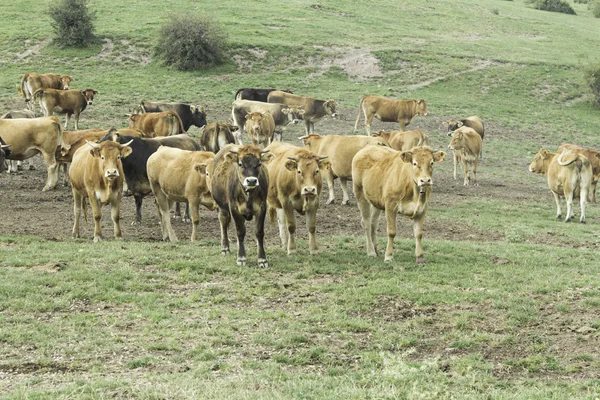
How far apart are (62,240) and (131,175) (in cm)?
253

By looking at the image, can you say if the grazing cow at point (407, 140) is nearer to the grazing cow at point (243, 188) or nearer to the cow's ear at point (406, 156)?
the cow's ear at point (406, 156)

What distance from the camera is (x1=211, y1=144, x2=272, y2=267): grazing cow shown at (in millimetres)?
11703

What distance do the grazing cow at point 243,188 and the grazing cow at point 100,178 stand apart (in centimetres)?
252

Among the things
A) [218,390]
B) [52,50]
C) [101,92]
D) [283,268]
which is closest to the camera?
[218,390]

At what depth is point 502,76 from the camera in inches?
1759

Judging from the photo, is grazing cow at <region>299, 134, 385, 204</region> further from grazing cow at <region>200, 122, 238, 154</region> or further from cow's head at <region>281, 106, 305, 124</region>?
cow's head at <region>281, 106, 305, 124</region>

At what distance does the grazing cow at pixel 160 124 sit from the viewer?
73.8ft

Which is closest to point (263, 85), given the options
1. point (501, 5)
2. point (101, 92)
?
point (101, 92)

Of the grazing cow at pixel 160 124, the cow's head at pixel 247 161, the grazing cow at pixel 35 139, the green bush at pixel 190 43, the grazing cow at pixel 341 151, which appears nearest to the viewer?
the cow's head at pixel 247 161

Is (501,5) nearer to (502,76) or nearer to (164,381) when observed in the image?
(502,76)

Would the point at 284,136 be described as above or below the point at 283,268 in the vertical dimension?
below

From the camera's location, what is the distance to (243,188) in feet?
39.3

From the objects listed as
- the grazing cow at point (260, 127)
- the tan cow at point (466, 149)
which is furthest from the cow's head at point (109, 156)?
the tan cow at point (466, 149)

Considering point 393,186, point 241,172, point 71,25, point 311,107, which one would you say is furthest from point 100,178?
point 71,25
